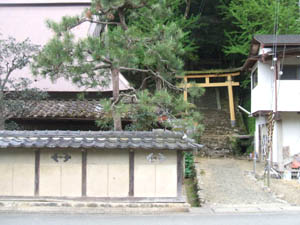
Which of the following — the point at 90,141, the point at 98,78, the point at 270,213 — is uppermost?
the point at 98,78

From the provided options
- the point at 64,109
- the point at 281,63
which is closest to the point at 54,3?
the point at 64,109

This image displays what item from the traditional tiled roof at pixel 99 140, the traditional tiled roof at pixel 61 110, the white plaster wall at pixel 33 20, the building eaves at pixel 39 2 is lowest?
the traditional tiled roof at pixel 99 140

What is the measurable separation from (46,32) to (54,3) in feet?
4.88

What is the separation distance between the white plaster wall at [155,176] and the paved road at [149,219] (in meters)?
0.69

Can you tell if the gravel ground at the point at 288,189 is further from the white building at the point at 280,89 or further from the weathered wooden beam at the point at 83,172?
the weathered wooden beam at the point at 83,172

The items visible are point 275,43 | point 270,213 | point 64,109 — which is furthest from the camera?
point 275,43

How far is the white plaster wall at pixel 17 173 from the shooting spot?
29.7 ft

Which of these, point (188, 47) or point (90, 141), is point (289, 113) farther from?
point (90, 141)

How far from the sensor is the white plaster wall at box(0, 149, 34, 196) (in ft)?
29.7

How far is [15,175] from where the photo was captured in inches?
358

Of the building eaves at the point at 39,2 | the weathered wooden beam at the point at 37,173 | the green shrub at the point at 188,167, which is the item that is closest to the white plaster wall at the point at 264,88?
the green shrub at the point at 188,167

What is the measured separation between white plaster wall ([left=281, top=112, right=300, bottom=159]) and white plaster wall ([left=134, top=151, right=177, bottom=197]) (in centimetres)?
897

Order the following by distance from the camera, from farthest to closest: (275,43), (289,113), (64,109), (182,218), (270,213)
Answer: (289,113), (275,43), (64,109), (270,213), (182,218)

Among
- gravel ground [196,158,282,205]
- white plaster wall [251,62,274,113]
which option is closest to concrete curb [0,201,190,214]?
gravel ground [196,158,282,205]
